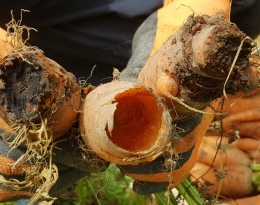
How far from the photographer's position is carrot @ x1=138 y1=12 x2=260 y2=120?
41 cm

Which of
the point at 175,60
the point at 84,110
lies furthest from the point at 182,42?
the point at 84,110

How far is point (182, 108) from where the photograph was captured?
1.99ft

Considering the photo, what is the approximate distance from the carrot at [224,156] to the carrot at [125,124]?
1139 mm

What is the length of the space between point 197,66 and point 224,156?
50.3 inches

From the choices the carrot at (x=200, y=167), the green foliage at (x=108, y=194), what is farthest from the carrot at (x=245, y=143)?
the green foliage at (x=108, y=194)

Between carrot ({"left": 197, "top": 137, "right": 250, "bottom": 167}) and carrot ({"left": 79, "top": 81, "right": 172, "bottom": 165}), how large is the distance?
1139mm

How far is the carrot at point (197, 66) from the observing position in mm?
411

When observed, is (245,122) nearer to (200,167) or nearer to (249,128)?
(249,128)

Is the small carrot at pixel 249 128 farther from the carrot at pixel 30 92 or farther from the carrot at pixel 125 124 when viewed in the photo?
the carrot at pixel 30 92

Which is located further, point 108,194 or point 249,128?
point 249,128

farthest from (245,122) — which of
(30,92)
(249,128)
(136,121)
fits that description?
(30,92)

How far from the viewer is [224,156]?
1.54m

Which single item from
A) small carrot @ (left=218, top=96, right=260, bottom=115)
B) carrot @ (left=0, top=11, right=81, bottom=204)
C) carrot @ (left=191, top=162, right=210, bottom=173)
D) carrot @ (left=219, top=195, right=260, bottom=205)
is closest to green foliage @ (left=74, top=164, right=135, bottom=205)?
carrot @ (left=191, top=162, right=210, bottom=173)

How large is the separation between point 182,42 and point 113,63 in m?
0.99
